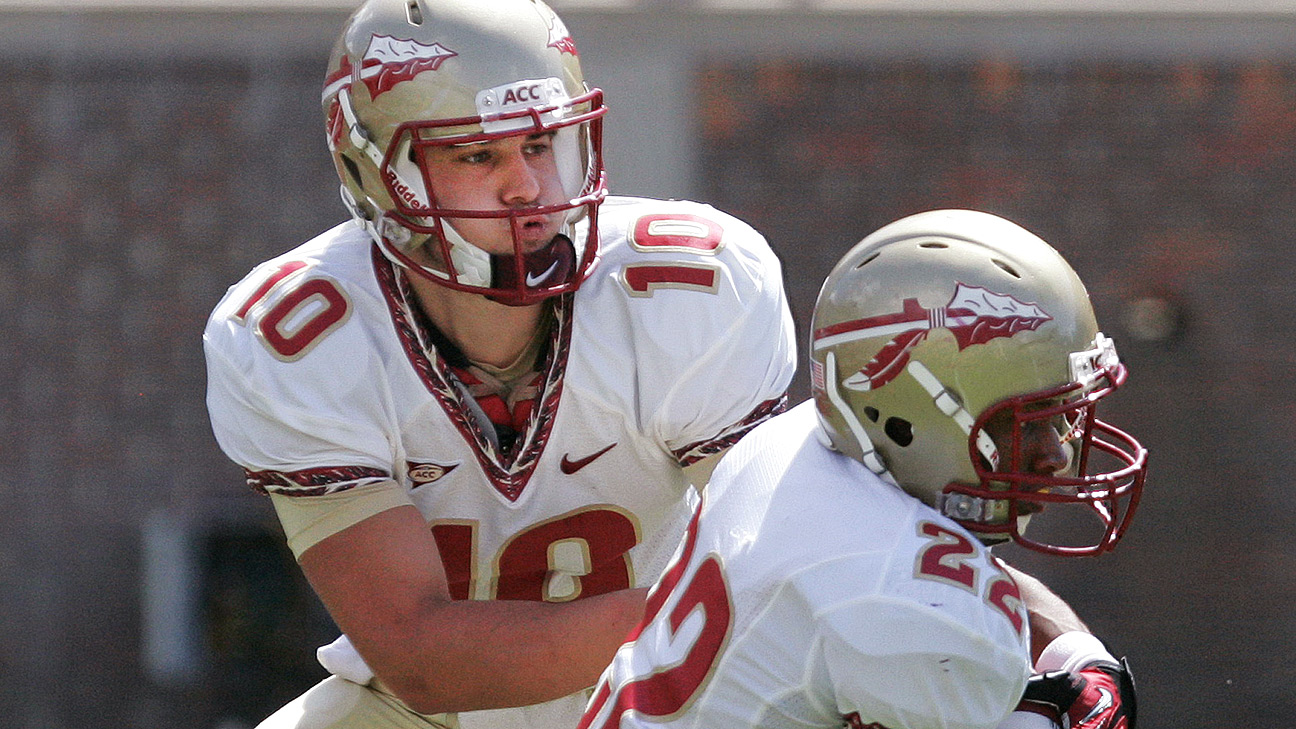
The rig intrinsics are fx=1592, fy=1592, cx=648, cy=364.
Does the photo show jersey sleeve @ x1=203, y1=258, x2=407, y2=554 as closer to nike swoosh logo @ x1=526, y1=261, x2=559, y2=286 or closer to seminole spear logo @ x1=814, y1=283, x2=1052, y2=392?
nike swoosh logo @ x1=526, y1=261, x2=559, y2=286

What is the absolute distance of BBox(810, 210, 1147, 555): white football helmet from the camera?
1.90 m

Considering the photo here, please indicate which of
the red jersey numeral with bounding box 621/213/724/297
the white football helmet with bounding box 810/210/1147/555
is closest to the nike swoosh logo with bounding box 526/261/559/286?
the red jersey numeral with bounding box 621/213/724/297

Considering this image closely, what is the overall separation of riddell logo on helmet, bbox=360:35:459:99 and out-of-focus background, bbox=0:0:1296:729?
286 cm

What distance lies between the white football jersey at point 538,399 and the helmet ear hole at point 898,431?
23.5 inches

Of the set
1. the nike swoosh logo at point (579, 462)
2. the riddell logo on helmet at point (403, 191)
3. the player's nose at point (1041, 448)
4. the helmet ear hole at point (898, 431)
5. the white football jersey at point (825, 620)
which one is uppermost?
the riddell logo on helmet at point (403, 191)

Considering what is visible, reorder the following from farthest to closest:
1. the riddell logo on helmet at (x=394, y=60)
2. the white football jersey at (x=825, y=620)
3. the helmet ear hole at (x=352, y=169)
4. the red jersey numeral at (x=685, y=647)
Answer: the helmet ear hole at (x=352, y=169)
the riddell logo on helmet at (x=394, y=60)
the red jersey numeral at (x=685, y=647)
the white football jersey at (x=825, y=620)

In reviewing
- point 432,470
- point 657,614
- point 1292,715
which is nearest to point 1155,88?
point 1292,715

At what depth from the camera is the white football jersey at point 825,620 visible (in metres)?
1.73

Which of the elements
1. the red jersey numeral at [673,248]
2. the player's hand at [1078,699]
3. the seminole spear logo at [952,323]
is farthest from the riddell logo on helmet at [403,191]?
the player's hand at [1078,699]

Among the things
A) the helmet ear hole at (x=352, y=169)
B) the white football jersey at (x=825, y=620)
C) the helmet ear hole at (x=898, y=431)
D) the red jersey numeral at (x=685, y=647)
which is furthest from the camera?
the helmet ear hole at (x=352, y=169)

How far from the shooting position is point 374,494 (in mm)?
2439

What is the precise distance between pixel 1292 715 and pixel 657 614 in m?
4.09

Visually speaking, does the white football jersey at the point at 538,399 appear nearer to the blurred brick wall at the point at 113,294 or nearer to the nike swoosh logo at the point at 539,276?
the nike swoosh logo at the point at 539,276

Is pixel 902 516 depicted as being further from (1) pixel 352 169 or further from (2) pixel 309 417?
(1) pixel 352 169
